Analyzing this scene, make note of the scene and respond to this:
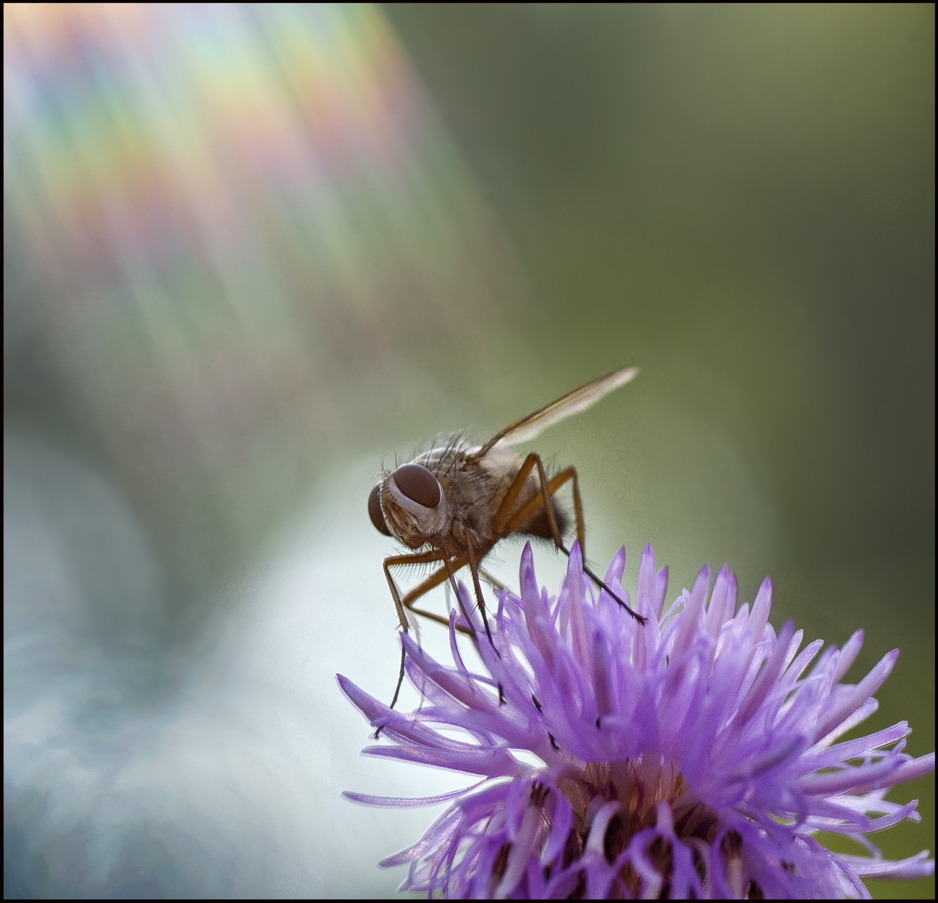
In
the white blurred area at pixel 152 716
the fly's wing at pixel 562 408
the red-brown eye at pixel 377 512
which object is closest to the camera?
the red-brown eye at pixel 377 512

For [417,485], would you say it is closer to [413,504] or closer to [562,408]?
[413,504]

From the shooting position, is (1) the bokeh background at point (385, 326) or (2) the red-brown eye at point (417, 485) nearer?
(2) the red-brown eye at point (417, 485)

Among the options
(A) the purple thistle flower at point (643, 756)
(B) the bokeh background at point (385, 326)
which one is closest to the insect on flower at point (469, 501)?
(A) the purple thistle flower at point (643, 756)

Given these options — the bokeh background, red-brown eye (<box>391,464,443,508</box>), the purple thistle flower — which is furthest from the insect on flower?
the bokeh background

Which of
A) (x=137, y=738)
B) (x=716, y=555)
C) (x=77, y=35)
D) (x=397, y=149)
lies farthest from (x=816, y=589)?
(x=77, y=35)

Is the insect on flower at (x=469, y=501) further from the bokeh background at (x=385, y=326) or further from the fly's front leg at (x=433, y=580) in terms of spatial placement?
the bokeh background at (x=385, y=326)

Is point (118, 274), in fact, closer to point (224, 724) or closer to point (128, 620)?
point (128, 620)

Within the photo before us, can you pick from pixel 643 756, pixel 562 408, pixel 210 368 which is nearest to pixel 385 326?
pixel 210 368
